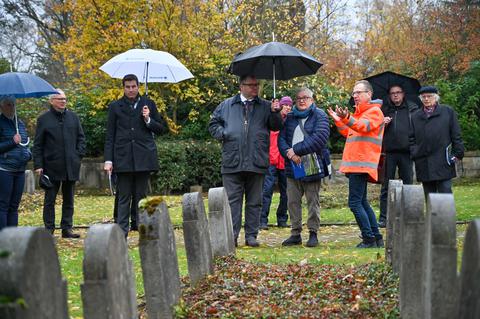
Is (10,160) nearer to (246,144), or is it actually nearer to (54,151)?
(54,151)

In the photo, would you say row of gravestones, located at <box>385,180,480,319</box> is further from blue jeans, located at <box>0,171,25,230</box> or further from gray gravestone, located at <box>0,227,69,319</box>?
blue jeans, located at <box>0,171,25,230</box>

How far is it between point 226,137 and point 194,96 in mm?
14276

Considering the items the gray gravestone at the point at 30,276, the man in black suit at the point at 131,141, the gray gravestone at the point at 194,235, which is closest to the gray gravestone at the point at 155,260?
the gray gravestone at the point at 194,235

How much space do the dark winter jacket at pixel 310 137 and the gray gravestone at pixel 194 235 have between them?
3.29 metres

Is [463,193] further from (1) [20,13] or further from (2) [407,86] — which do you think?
(1) [20,13]

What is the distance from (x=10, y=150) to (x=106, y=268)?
246 inches

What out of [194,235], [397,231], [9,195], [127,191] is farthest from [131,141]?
[397,231]

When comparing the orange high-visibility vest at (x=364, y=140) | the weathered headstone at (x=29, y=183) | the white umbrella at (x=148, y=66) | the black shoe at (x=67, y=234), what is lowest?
the black shoe at (x=67, y=234)

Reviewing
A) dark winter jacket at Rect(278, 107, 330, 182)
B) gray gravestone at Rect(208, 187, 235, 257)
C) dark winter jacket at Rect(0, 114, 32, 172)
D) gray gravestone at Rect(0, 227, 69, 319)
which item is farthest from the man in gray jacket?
gray gravestone at Rect(0, 227, 69, 319)

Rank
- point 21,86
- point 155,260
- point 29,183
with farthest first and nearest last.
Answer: point 29,183 → point 21,86 → point 155,260

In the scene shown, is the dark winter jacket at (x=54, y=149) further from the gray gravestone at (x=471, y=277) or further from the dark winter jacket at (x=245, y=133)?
the gray gravestone at (x=471, y=277)

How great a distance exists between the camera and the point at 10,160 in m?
9.99

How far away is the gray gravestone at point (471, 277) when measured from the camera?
3.47 meters

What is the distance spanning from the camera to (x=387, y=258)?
7.66 meters
